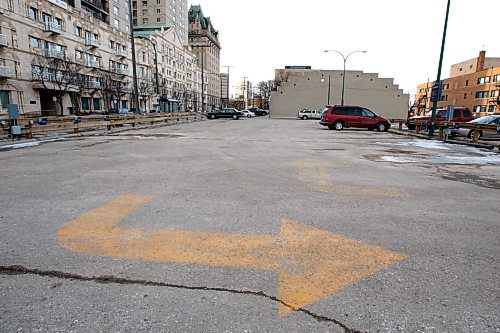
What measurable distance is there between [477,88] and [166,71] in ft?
234

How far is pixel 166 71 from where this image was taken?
84.9 m

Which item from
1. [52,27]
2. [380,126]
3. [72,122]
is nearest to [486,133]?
[380,126]

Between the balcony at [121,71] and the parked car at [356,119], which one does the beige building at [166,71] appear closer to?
the balcony at [121,71]

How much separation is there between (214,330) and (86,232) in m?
2.48

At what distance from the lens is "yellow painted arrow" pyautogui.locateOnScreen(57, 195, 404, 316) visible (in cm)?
292

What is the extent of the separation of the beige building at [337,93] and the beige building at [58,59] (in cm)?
3317

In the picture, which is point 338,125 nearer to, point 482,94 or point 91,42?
point 91,42

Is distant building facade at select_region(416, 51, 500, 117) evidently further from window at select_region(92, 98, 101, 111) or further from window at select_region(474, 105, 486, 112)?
window at select_region(92, 98, 101, 111)

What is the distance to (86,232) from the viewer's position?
3984 mm

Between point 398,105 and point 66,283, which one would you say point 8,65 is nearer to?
point 66,283

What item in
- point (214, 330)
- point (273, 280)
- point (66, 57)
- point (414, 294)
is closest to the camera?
point (214, 330)

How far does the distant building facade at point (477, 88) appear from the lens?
2414 inches

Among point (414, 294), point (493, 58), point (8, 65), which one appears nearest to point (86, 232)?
point (414, 294)

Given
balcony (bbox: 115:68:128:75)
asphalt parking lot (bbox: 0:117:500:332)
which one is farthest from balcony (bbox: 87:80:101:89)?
asphalt parking lot (bbox: 0:117:500:332)
